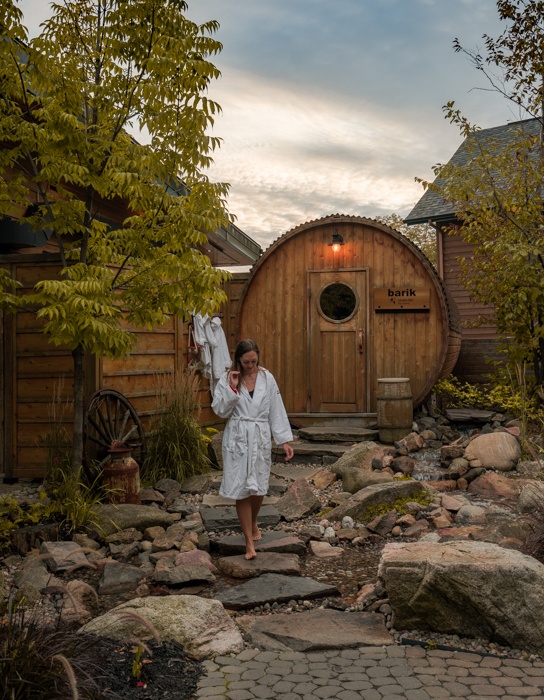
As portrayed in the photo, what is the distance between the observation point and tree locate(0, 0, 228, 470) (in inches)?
226

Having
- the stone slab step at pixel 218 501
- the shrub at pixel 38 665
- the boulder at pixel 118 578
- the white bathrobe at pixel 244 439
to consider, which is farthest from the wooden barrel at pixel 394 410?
the shrub at pixel 38 665

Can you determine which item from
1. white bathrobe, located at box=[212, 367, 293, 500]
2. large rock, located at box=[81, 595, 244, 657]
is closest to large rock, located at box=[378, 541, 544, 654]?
large rock, located at box=[81, 595, 244, 657]

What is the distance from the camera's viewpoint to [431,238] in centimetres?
2703

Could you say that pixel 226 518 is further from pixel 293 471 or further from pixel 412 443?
pixel 412 443

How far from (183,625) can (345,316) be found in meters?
7.32

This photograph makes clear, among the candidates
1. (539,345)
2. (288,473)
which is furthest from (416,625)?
(539,345)

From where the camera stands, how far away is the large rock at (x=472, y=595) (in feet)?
11.6

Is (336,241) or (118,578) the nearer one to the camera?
(118,578)

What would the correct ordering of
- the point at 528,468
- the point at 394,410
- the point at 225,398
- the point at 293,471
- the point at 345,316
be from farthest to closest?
the point at 345,316 < the point at 394,410 < the point at 293,471 < the point at 528,468 < the point at 225,398

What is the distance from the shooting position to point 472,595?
3.59 meters

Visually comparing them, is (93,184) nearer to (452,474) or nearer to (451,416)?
(452,474)

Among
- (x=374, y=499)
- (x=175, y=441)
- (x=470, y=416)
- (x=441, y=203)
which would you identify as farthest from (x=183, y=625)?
(x=441, y=203)

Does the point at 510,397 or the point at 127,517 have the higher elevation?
the point at 510,397

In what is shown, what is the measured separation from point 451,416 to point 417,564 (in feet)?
21.4
